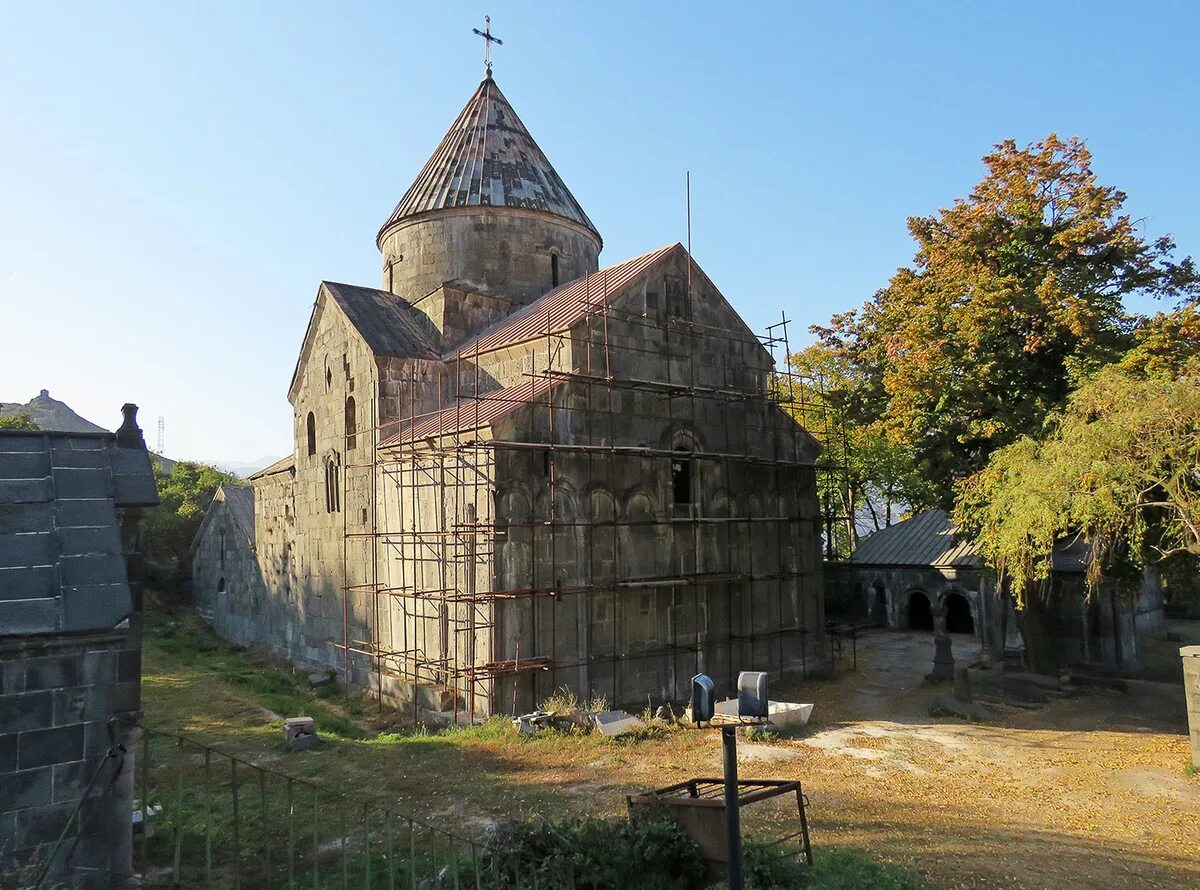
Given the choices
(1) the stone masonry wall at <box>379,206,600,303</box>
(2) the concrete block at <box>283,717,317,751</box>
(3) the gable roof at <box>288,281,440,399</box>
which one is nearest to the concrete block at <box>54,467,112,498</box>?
(2) the concrete block at <box>283,717,317,751</box>

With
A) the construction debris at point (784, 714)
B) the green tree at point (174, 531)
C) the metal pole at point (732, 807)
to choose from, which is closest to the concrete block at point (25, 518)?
the metal pole at point (732, 807)

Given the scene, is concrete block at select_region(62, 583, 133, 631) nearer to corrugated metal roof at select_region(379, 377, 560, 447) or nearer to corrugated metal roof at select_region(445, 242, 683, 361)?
corrugated metal roof at select_region(379, 377, 560, 447)

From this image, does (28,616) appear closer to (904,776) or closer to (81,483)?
(81,483)

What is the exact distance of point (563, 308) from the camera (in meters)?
14.5

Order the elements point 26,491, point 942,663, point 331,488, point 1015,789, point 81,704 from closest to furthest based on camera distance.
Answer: point 81,704
point 26,491
point 1015,789
point 942,663
point 331,488

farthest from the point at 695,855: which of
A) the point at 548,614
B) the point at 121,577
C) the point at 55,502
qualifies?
the point at 548,614

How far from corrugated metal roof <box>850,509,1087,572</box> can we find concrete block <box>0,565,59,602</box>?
65.6 feet

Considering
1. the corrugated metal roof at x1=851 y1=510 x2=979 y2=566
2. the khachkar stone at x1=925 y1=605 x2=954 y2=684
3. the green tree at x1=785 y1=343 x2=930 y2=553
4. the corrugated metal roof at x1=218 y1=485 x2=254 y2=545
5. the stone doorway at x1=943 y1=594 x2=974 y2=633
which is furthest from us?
the green tree at x1=785 y1=343 x2=930 y2=553

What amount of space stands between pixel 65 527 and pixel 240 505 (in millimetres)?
20186

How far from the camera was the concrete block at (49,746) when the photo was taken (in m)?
4.40

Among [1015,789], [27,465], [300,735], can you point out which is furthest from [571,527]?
[27,465]

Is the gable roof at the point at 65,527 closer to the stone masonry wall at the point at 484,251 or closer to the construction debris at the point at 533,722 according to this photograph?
the construction debris at the point at 533,722

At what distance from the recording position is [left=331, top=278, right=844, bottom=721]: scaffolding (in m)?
11.8

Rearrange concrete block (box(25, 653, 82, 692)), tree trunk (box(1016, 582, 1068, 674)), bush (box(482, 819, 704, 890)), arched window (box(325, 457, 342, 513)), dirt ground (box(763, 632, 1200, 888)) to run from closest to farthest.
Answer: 1. concrete block (box(25, 653, 82, 692))
2. bush (box(482, 819, 704, 890))
3. dirt ground (box(763, 632, 1200, 888))
4. tree trunk (box(1016, 582, 1068, 674))
5. arched window (box(325, 457, 342, 513))
